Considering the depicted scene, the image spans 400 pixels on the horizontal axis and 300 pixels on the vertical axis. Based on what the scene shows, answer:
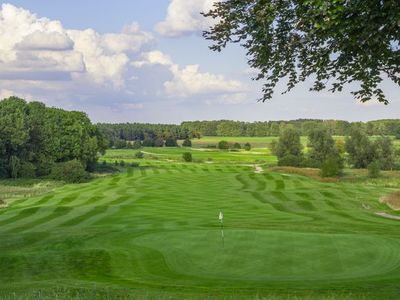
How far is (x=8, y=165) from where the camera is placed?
104 m

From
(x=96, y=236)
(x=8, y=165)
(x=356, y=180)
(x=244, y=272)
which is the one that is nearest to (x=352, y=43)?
(x=244, y=272)

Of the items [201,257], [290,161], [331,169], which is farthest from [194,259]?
[290,161]

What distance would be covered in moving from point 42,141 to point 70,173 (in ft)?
43.2

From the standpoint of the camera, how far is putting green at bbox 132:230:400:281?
65.2ft

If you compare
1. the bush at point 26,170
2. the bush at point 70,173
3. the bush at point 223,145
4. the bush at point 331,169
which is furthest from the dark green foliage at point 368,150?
the bush at point 26,170

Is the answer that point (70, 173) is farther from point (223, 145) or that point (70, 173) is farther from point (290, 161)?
point (223, 145)

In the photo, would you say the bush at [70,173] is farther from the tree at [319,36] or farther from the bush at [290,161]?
the tree at [319,36]

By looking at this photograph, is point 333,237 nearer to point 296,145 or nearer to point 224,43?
point 224,43

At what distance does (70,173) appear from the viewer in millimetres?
101188

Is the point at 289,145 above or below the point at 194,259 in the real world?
above

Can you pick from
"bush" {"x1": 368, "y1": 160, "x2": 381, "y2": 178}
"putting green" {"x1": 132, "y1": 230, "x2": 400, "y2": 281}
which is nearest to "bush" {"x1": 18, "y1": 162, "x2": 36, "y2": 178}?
"bush" {"x1": 368, "y1": 160, "x2": 381, "y2": 178}

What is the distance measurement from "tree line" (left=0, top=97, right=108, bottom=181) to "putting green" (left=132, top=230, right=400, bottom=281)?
8020 centimetres

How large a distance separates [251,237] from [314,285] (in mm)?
7222

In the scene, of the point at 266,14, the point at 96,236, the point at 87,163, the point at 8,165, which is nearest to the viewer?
the point at 266,14
